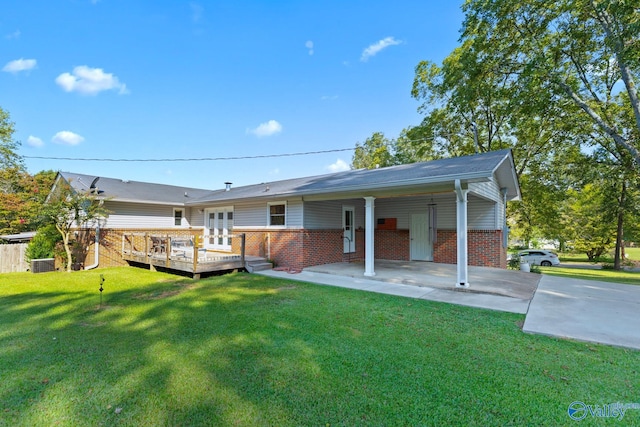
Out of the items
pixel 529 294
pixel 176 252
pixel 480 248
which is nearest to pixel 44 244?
pixel 176 252

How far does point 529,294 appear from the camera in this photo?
644cm

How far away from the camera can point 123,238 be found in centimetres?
1173

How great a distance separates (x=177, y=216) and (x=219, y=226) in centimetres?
245

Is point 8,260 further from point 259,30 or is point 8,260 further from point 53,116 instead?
point 259,30

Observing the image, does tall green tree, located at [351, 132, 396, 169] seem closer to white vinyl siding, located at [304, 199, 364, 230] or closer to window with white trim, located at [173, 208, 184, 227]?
white vinyl siding, located at [304, 199, 364, 230]

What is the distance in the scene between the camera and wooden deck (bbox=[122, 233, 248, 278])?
29.0 feet

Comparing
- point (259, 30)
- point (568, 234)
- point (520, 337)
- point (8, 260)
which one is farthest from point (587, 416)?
point (568, 234)

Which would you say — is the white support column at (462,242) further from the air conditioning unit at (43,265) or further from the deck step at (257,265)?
the air conditioning unit at (43,265)

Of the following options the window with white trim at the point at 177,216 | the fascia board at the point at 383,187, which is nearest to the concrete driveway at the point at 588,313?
the fascia board at the point at 383,187

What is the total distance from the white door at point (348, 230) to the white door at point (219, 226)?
191 inches

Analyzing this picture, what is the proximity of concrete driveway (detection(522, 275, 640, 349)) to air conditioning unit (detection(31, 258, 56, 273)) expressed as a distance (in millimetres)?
13956

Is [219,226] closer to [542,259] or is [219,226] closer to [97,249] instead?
[97,249]

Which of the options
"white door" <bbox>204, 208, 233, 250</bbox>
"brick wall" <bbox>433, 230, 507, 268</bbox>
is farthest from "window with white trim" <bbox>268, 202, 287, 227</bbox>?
"brick wall" <bbox>433, 230, 507, 268</bbox>

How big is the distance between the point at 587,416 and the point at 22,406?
4721 mm
